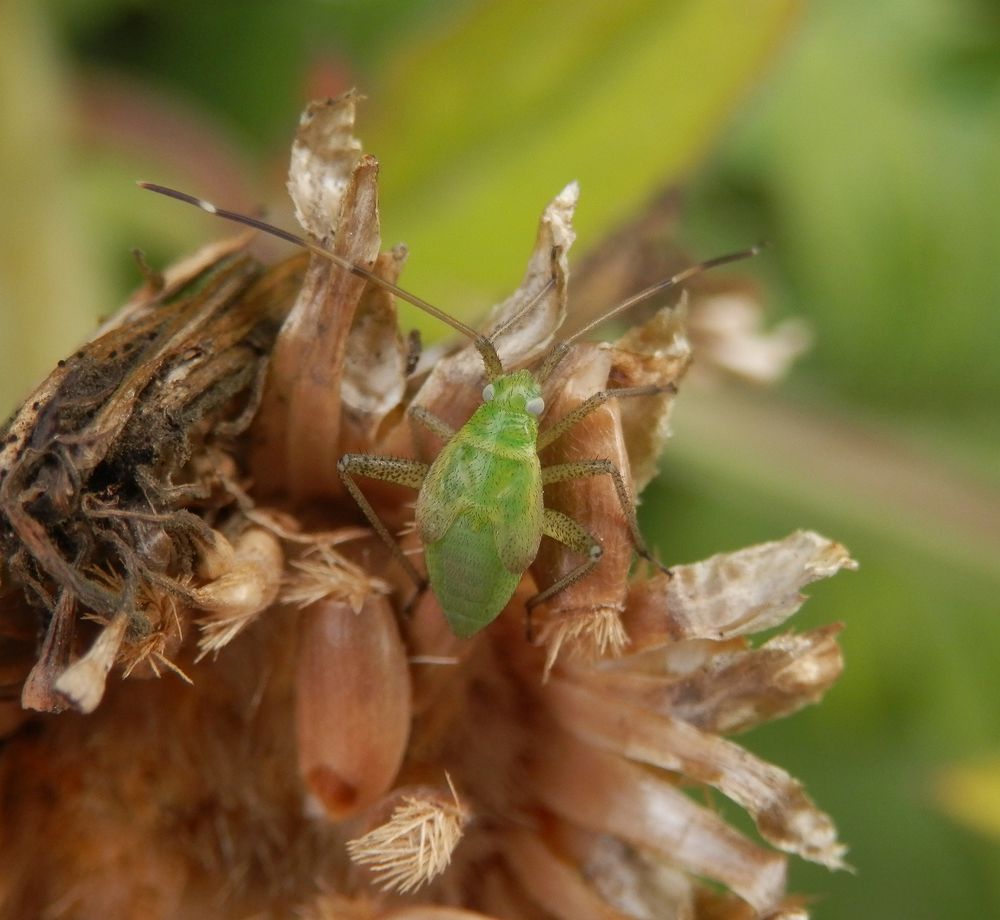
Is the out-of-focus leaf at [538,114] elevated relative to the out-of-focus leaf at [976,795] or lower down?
elevated

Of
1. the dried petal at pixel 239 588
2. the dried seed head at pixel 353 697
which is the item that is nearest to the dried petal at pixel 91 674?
the dried petal at pixel 239 588

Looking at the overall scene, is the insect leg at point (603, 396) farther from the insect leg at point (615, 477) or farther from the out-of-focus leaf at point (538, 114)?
the out-of-focus leaf at point (538, 114)

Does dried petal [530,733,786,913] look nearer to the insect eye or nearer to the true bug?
the true bug

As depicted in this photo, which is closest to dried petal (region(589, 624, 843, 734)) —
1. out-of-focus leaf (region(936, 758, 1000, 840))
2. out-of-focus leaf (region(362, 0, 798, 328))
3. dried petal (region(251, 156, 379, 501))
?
dried petal (region(251, 156, 379, 501))

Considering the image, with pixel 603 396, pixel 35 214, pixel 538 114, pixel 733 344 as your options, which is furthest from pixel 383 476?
pixel 35 214

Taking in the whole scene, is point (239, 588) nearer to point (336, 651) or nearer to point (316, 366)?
point (336, 651)

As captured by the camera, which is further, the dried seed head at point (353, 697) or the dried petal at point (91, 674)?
the dried seed head at point (353, 697)
